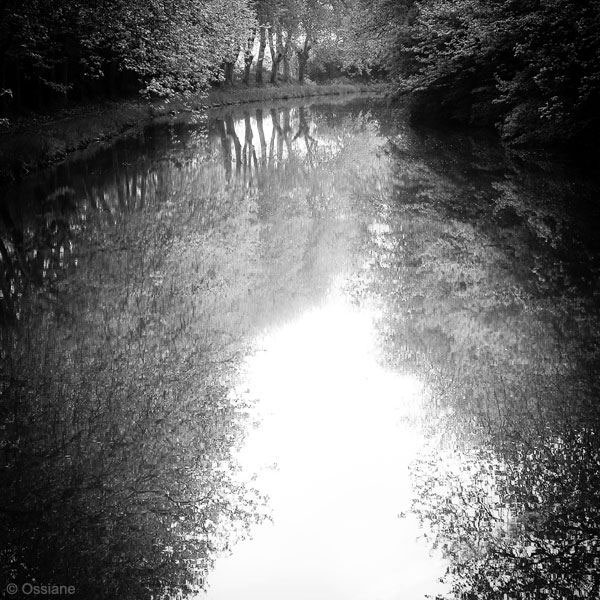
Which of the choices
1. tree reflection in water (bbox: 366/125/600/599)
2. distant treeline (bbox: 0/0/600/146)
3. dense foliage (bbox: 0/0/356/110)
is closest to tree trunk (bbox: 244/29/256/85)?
dense foliage (bbox: 0/0/356/110)

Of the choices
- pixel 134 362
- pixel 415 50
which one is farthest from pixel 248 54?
pixel 134 362

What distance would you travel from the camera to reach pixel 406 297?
6.93 m

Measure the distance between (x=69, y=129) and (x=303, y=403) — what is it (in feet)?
55.8

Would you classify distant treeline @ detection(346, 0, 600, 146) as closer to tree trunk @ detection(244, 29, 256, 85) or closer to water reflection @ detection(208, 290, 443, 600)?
water reflection @ detection(208, 290, 443, 600)

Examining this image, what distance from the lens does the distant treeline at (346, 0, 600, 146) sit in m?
15.3

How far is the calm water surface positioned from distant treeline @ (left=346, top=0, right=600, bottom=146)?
635 cm

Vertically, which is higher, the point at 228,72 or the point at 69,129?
the point at 228,72

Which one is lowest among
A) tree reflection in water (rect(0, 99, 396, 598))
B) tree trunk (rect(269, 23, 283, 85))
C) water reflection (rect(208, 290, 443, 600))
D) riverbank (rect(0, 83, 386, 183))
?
water reflection (rect(208, 290, 443, 600))

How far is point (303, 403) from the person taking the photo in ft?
15.1

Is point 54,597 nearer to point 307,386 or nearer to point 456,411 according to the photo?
point 307,386

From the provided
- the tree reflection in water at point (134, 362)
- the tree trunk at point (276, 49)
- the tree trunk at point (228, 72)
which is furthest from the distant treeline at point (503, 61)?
the tree trunk at point (276, 49)

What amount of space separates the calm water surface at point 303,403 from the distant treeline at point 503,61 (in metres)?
6.35

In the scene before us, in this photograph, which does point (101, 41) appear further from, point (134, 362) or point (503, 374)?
point (503, 374)

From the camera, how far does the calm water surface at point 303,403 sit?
10.1 feet
